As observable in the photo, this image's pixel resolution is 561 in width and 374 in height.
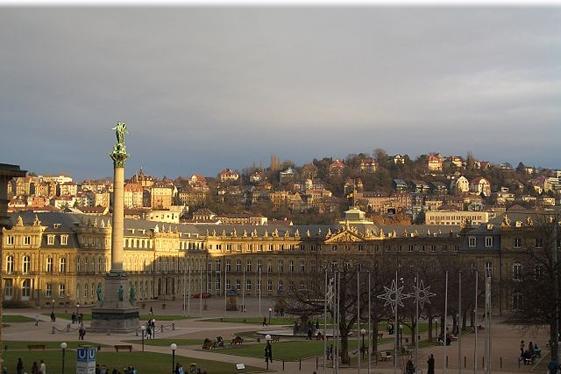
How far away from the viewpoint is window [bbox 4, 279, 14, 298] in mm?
121875

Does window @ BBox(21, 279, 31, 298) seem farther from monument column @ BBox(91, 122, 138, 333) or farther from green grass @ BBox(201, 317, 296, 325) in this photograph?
monument column @ BBox(91, 122, 138, 333)

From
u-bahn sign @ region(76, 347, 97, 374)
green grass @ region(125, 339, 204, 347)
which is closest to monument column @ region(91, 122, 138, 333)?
green grass @ region(125, 339, 204, 347)

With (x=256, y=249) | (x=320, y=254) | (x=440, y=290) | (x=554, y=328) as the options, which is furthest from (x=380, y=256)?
(x=554, y=328)

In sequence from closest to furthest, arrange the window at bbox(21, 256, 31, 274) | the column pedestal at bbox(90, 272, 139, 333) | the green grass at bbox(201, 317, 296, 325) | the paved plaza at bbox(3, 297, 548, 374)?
the paved plaza at bbox(3, 297, 548, 374) < the column pedestal at bbox(90, 272, 139, 333) < the green grass at bbox(201, 317, 296, 325) < the window at bbox(21, 256, 31, 274)

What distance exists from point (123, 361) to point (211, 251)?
101801mm

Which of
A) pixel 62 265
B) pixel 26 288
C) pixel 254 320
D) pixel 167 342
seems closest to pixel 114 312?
pixel 167 342

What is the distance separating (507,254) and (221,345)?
60973mm

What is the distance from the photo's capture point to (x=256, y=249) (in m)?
158

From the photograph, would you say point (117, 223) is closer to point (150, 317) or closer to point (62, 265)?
point (150, 317)

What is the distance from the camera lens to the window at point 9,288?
122 m

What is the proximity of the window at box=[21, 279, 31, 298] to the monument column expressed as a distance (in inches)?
1531

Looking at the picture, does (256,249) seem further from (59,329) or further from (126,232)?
(59,329)

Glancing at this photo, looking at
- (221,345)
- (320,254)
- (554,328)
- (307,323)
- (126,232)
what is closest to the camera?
(554,328)

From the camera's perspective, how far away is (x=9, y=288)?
403 ft
